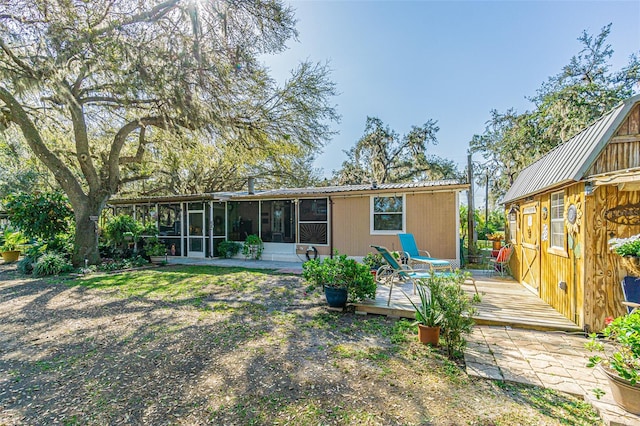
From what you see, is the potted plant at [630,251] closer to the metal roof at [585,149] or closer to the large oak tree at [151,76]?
the metal roof at [585,149]

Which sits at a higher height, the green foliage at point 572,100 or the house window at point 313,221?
the green foliage at point 572,100

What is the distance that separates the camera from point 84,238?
952 cm

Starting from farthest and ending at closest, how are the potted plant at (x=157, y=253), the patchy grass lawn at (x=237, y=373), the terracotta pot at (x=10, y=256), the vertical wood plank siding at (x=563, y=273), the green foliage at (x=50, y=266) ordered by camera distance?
the terracotta pot at (x=10, y=256)
the potted plant at (x=157, y=253)
the green foliage at (x=50, y=266)
the vertical wood plank siding at (x=563, y=273)
the patchy grass lawn at (x=237, y=373)

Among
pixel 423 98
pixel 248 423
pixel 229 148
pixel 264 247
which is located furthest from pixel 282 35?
pixel 423 98

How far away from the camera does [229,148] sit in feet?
32.0

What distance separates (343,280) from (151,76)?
6.20m

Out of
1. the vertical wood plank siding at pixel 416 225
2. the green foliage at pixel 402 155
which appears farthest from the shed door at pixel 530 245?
the green foliage at pixel 402 155

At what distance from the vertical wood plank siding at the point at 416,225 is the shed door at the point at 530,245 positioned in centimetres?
197

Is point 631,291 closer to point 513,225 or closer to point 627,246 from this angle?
point 627,246

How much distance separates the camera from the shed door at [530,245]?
18.3 ft

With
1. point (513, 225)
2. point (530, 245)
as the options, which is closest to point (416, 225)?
point (513, 225)

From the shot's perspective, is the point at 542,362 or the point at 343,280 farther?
the point at 343,280

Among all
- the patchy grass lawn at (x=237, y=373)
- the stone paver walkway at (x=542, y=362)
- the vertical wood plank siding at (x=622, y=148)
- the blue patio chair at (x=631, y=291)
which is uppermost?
the vertical wood plank siding at (x=622, y=148)

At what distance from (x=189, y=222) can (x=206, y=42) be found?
A: 23.1ft
